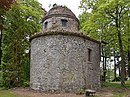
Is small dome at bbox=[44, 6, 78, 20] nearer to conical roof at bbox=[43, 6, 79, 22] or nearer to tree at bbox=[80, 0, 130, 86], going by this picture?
conical roof at bbox=[43, 6, 79, 22]

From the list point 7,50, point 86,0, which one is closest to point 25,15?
point 7,50

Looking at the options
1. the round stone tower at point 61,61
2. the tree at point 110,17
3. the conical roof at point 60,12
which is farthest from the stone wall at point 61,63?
the tree at point 110,17

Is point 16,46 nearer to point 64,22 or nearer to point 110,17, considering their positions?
point 64,22

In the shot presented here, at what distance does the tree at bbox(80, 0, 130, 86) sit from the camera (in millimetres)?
23047

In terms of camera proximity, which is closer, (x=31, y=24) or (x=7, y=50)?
(x=7, y=50)

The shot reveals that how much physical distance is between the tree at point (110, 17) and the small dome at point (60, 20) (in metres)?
2.33

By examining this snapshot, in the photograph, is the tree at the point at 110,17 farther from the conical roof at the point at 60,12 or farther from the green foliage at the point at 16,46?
the green foliage at the point at 16,46

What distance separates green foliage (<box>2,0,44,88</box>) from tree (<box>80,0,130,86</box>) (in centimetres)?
767

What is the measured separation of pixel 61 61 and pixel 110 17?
8682 millimetres

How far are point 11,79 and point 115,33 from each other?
12852 mm

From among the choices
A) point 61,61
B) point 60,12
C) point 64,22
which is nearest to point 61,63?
point 61,61

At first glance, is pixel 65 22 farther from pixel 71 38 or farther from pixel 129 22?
pixel 129 22

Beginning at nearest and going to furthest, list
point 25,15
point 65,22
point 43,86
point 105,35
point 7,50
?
point 43,86
point 65,22
point 7,50
point 105,35
point 25,15

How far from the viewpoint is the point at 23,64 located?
26.2m
